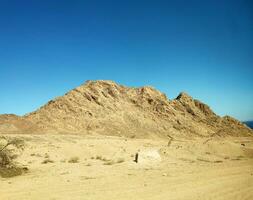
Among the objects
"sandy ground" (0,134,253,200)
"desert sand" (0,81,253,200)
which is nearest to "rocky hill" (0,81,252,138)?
"desert sand" (0,81,253,200)

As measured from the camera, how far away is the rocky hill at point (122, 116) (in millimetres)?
61562

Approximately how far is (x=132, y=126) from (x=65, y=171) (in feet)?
170

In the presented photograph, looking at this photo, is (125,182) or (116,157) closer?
(125,182)

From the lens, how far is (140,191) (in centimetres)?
1181

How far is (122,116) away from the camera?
71375 millimetres

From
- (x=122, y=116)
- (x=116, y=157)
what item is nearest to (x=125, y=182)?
(x=116, y=157)

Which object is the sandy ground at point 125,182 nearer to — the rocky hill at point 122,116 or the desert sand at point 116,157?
the desert sand at point 116,157

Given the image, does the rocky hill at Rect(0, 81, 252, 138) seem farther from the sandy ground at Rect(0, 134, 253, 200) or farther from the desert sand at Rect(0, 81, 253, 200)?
the sandy ground at Rect(0, 134, 253, 200)

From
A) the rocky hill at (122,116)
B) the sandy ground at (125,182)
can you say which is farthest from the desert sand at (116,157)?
the rocky hill at (122,116)

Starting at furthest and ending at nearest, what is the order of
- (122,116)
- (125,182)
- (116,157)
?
(122,116) < (116,157) < (125,182)

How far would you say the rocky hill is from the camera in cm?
6156

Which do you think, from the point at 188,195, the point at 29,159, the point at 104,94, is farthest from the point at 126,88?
the point at 188,195

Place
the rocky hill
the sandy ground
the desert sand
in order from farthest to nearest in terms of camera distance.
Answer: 1. the rocky hill
2. the desert sand
3. the sandy ground

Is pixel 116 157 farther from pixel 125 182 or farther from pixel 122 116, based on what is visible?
pixel 122 116
